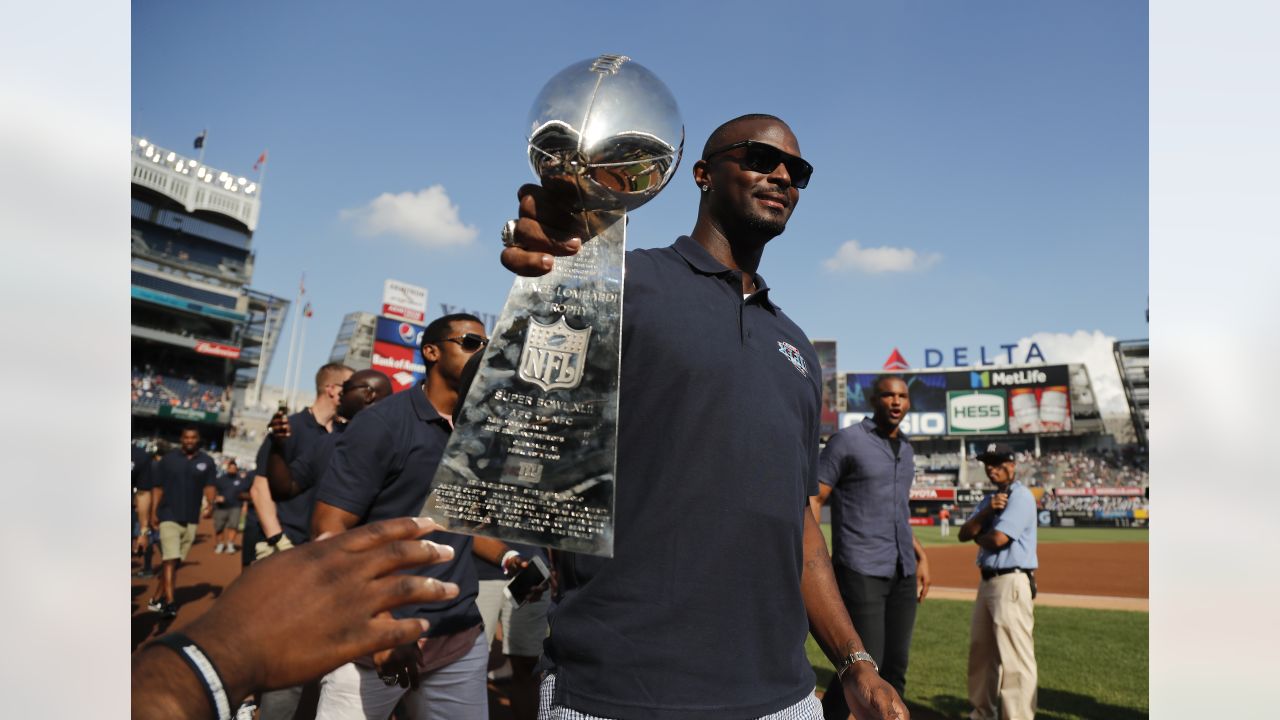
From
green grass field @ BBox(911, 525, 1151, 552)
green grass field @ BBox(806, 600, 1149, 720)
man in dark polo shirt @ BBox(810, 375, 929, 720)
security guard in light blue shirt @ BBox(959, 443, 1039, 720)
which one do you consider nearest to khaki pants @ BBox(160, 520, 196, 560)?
green grass field @ BBox(806, 600, 1149, 720)

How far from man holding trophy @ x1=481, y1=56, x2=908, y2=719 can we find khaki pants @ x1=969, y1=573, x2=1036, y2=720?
4220 mm

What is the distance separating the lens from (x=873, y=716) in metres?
1.85

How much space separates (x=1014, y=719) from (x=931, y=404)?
54378 mm

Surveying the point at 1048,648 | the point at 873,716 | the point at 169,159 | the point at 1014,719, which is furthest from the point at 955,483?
the point at 169,159

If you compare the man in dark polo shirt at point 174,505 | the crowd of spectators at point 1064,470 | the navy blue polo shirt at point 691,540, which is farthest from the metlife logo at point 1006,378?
the navy blue polo shirt at point 691,540

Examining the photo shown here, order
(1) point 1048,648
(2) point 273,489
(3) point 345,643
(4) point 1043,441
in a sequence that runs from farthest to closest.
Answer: (4) point 1043,441
(1) point 1048,648
(2) point 273,489
(3) point 345,643

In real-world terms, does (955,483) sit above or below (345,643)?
below

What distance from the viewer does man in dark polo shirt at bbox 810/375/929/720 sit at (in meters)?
4.68

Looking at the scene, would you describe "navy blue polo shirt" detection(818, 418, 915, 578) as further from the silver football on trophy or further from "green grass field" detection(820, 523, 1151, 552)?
"green grass field" detection(820, 523, 1151, 552)

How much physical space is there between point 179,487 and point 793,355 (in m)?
9.72

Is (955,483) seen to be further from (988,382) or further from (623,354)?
(623,354)

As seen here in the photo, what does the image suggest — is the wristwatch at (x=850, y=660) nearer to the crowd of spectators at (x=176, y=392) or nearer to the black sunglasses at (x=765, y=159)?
the black sunglasses at (x=765, y=159)

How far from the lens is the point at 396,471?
10.2 ft

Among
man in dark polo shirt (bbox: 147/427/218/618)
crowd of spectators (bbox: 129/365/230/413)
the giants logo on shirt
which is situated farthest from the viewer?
crowd of spectators (bbox: 129/365/230/413)
